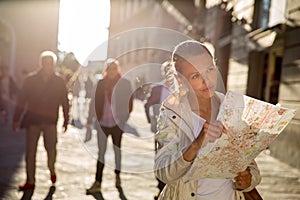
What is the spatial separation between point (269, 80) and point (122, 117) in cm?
576

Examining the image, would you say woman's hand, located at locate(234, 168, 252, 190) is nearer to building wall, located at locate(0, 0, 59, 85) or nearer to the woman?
the woman

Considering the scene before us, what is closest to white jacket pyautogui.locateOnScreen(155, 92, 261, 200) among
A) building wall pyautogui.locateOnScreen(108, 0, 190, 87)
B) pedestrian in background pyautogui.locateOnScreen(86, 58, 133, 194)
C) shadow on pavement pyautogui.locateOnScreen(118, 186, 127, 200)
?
shadow on pavement pyautogui.locateOnScreen(118, 186, 127, 200)

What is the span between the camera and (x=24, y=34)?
97.6 feet

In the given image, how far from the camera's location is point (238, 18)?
1352cm

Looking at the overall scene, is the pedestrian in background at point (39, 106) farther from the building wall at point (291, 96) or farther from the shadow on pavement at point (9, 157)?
A: the building wall at point (291, 96)

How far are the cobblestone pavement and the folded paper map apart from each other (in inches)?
144

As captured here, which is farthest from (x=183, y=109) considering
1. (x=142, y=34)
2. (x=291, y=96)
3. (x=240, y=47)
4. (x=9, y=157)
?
(x=142, y=34)

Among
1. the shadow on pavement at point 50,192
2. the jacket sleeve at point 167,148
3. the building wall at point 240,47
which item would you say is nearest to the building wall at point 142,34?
the building wall at point 240,47

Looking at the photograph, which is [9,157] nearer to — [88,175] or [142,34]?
[88,175]

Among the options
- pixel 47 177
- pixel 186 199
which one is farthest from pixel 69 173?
pixel 186 199

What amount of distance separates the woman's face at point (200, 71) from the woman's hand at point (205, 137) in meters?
0.23

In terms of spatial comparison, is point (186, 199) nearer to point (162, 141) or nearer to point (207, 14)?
point (162, 141)

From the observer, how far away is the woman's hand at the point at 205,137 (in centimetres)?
188

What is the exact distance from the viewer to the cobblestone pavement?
5672mm
